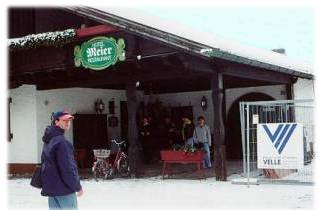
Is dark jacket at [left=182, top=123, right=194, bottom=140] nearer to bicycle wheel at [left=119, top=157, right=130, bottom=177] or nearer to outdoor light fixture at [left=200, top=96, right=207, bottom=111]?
outdoor light fixture at [left=200, top=96, right=207, bottom=111]

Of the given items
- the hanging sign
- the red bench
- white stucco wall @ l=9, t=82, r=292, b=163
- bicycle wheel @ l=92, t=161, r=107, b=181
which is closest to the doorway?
white stucco wall @ l=9, t=82, r=292, b=163

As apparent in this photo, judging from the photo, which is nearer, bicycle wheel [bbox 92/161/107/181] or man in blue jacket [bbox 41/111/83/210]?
man in blue jacket [bbox 41/111/83/210]

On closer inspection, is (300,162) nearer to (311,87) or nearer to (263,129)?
(263,129)

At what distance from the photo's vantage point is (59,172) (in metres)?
5.92

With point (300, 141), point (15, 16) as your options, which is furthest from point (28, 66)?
point (300, 141)

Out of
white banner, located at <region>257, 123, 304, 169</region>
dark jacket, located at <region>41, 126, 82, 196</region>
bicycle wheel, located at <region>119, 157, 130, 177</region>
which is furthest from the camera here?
bicycle wheel, located at <region>119, 157, 130, 177</region>

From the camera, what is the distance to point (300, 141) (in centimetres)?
994

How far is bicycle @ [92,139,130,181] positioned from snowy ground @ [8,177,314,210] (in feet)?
3.29

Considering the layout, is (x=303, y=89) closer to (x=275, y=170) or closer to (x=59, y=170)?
(x=275, y=170)

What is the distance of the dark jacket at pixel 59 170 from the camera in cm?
588

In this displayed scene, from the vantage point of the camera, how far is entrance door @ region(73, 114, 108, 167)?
57.9 feet

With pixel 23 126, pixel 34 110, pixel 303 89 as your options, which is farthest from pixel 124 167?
pixel 303 89

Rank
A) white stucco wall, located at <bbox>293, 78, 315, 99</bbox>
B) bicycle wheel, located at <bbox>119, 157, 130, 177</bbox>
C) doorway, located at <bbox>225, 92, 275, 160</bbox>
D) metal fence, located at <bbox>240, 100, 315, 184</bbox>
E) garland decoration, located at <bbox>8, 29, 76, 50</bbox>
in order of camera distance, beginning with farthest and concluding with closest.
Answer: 1. doorway, located at <bbox>225, 92, 275, 160</bbox>
2. white stucco wall, located at <bbox>293, 78, 315, 99</bbox>
3. bicycle wheel, located at <bbox>119, 157, 130, 177</bbox>
4. garland decoration, located at <bbox>8, 29, 76, 50</bbox>
5. metal fence, located at <bbox>240, 100, 315, 184</bbox>

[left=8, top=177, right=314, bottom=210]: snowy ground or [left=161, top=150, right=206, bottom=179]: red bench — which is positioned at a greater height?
[left=161, top=150, right=206, bottom=179]: red bench
